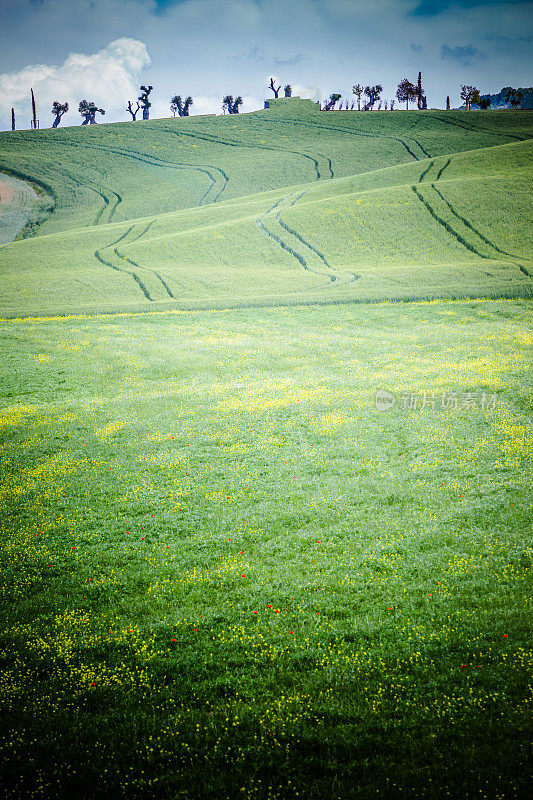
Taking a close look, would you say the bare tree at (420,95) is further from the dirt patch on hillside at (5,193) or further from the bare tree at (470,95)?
the dirt patch on hillside at (5,193)

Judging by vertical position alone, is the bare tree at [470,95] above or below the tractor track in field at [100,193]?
above

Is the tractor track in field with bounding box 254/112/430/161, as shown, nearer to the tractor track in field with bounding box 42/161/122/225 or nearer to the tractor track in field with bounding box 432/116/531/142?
the tractor track in field with bounding box 432/116/531/142

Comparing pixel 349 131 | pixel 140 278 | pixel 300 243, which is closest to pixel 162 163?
pixel 349 131

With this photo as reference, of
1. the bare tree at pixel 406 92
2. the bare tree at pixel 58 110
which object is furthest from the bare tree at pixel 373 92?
the bare tree at pixel 58 110

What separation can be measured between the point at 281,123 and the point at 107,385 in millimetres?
133651

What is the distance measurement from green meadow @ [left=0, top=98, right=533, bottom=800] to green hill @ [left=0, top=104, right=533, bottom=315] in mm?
6733

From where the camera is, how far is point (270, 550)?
36.9ft

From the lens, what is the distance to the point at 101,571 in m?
10.8

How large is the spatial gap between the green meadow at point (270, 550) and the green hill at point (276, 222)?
673cm

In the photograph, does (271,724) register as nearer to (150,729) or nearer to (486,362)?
(150,729)

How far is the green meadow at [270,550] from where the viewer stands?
6660 millimetres

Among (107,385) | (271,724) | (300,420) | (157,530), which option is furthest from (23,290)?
(271,724)

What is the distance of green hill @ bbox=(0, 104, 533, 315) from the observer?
44.6 metres

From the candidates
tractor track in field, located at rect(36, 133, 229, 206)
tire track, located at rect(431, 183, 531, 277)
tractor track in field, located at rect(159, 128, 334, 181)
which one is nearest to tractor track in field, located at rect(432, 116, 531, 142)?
tractor track in field, located at rect(159, 128, 334, 181)
